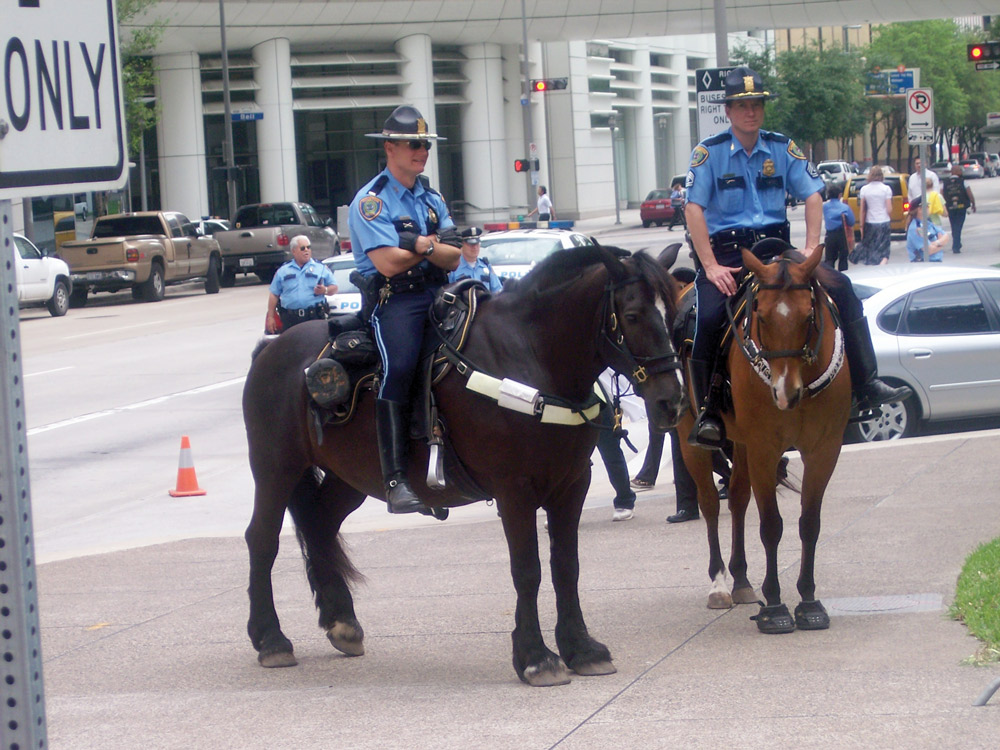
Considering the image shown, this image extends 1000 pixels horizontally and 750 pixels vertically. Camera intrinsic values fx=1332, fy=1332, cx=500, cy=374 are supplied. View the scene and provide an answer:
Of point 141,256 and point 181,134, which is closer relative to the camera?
point 141,256

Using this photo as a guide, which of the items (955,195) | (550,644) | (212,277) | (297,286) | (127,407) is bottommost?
(550,644)

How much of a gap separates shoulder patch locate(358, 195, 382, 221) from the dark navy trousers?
0.39m

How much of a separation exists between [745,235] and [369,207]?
226 cm

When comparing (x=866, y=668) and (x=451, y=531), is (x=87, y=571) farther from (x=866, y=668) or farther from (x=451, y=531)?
(x=866, y=668)

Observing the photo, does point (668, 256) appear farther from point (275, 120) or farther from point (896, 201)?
point (275, 120)

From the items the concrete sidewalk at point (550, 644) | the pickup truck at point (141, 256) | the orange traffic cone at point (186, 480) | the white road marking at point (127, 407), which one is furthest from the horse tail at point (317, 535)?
the pickup truck at point (141, 256)

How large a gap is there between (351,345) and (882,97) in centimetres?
8716

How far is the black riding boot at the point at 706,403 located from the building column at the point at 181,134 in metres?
47.6

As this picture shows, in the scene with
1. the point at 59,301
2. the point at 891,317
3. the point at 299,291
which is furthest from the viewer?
the point at 59,301

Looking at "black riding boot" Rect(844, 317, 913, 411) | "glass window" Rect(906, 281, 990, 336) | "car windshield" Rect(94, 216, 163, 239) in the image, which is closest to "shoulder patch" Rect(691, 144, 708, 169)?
"black riding boot" Rect(844, 317, 913, 411)

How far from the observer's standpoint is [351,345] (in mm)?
6387

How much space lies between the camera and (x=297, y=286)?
17172 millimetres

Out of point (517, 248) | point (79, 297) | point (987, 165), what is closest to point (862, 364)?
point (517, 248)

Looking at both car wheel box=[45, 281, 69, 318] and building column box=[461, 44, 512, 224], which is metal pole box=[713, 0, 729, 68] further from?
building column box=[461, 44, 512, 224]
